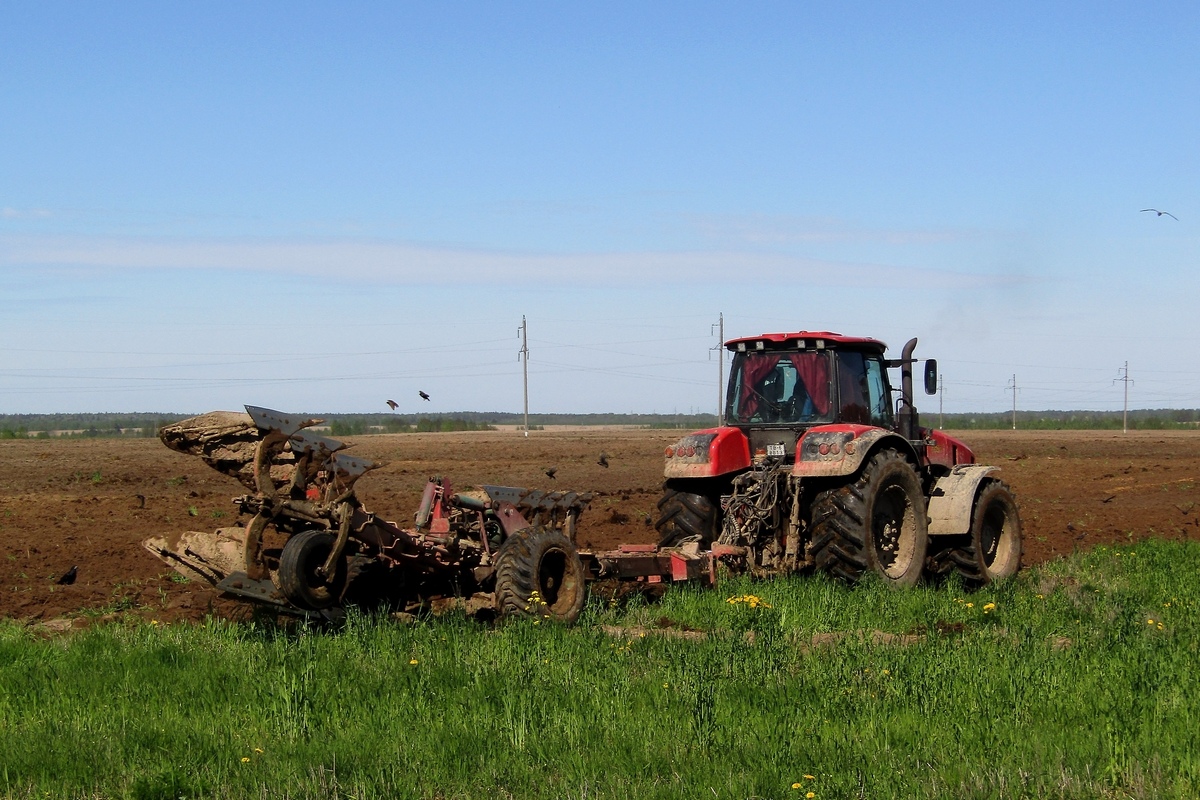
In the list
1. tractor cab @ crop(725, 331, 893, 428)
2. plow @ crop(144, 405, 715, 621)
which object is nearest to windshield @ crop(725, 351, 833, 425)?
tractor cab @ crop(725, 331, 893, 428)

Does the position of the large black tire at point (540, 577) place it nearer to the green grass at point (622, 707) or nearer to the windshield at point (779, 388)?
the green grass at point (622, 707)

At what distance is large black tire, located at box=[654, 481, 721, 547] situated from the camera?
11984 mm

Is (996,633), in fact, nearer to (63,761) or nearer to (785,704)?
(785,704)

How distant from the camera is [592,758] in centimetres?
607

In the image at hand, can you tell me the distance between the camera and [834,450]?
11039 mm

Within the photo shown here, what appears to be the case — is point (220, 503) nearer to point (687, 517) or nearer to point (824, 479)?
point (687, 517)

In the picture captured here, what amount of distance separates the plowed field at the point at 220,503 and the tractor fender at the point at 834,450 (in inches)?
194

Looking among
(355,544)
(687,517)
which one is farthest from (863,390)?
(355,544)

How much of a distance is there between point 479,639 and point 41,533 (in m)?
9.02

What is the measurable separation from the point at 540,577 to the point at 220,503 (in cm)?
1143

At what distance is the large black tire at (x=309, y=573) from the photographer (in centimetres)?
844

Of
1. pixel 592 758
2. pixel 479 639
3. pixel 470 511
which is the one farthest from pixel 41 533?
pixel 592 758

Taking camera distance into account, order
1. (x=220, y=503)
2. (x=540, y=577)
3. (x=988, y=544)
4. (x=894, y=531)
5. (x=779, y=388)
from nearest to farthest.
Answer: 1. (x=540, y=577)
2. (x=894, y=531)
3. (x=779, y=388)
4. (x=988, y=544)
5. (x=220, y=503)

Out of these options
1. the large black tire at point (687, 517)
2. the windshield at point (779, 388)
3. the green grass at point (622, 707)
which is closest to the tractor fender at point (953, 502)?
the windshield at point (779, 388)
